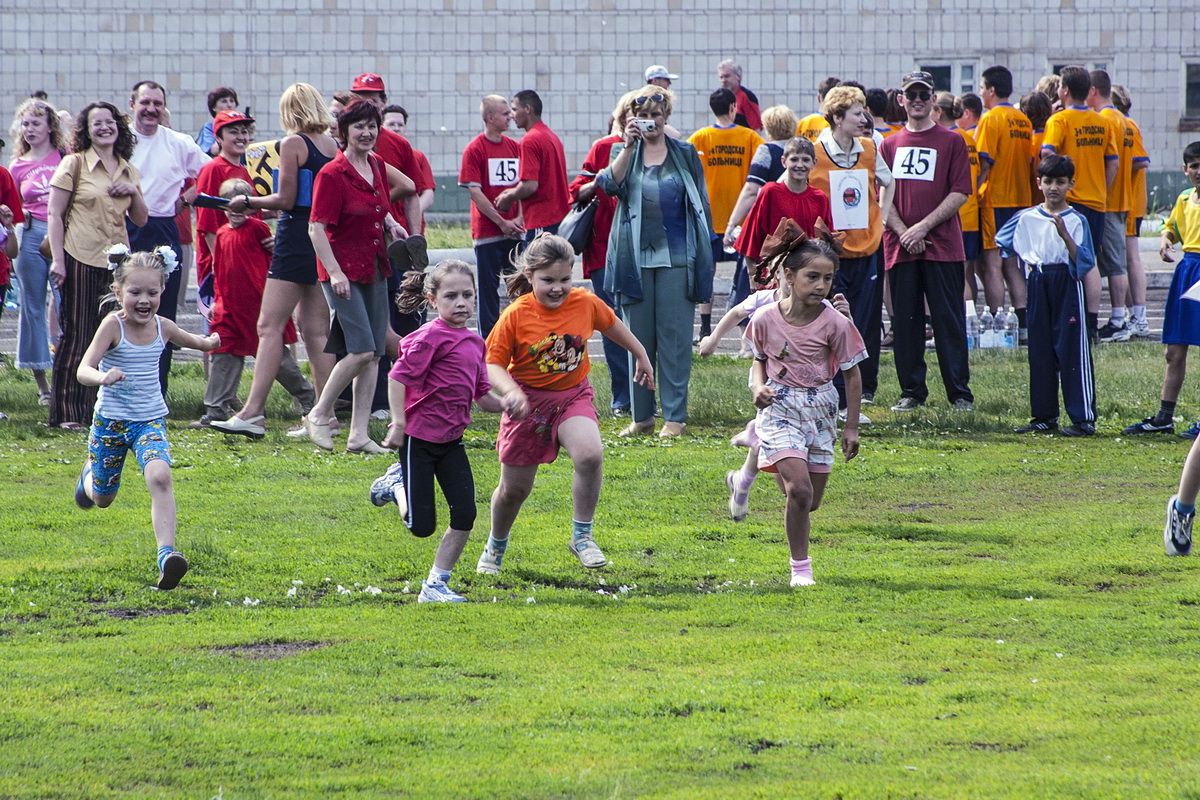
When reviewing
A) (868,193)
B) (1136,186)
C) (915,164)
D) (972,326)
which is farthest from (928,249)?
(1136,186)

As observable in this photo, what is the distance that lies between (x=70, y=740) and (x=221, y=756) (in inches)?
18.7

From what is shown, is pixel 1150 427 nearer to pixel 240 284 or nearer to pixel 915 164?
pixel 915 164

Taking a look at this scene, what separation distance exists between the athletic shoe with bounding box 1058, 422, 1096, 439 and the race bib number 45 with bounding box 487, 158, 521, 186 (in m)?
5.36

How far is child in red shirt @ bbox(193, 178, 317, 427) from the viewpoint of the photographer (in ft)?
34.9

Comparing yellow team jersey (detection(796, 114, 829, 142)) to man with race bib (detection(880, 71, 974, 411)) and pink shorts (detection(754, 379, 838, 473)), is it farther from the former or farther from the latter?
pink shorts (detection(754, 379, 838, 473))

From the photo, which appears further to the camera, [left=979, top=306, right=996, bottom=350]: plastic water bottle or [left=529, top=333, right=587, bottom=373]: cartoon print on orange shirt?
[left=979, top=306, right=996, bottom=350]: plastic water bottle

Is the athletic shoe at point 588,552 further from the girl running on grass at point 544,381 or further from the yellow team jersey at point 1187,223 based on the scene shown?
the yellow team jersey at point 1187,223

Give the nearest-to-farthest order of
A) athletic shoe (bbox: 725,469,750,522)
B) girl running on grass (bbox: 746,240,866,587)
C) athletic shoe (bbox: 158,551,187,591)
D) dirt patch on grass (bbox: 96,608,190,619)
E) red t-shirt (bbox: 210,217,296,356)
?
dirt patch on grass (bbox: 96,608,190,619), athletic shoe (bbox: 158,551,187,591), girl running on grass (bbox: 746,240,866,587), athletic shoe (bbox: 725,469,750,522), red t-shirt (bbox: 210,217,296,356)

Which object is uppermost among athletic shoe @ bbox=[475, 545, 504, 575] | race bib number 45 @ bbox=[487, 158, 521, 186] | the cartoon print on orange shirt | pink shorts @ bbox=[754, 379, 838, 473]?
race bib number 45 @ bbox=[487, 158, 521, 186]

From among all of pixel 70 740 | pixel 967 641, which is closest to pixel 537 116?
pixel 967 641

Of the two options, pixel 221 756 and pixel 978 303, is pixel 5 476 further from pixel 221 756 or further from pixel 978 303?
pixel 978 303

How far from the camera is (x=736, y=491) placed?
7828 mm

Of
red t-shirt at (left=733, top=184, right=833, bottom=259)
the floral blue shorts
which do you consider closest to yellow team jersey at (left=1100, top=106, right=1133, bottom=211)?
red t-shirt at (left=733, top=184, right=833, bottom=259)

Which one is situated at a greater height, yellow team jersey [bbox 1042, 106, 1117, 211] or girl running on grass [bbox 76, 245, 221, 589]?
yellow team jersey [bbox 1042, 106, 1117, 211]
